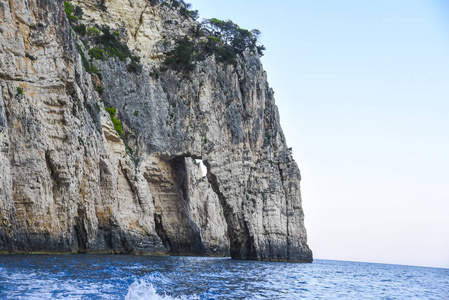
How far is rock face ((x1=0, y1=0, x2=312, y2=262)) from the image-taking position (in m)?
25.8

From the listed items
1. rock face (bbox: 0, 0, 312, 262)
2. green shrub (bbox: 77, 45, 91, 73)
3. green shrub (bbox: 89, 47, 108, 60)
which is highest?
green shrub (bbox: 89, 47, 108, 60)

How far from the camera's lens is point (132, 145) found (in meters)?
40.2

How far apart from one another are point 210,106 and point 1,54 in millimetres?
22649

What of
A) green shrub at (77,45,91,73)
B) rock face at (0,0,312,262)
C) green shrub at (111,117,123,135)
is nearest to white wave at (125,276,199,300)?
rock face at (0,0,312,262)

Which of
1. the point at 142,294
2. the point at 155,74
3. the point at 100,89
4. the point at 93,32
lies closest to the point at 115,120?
the point at 100,89

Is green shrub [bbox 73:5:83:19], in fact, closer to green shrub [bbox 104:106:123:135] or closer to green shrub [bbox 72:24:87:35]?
green shrub [bbox 72:24:87:35]

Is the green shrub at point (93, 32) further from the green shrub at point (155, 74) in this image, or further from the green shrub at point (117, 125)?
the green shrub at point (117, 125)

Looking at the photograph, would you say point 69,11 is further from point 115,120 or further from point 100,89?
point 115,120

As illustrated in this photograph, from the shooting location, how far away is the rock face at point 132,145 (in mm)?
25750

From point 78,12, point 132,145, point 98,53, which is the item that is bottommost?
point 132,145

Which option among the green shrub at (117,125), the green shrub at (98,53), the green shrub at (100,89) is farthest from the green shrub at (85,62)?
the green shrub at (117,125)

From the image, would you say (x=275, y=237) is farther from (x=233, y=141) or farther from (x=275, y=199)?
(x=233, y=141)

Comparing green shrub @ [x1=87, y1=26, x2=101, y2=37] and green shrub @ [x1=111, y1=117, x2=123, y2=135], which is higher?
green shrub @ [x1=87, y1=26, x2=101, y2=37]

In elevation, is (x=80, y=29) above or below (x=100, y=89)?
above
